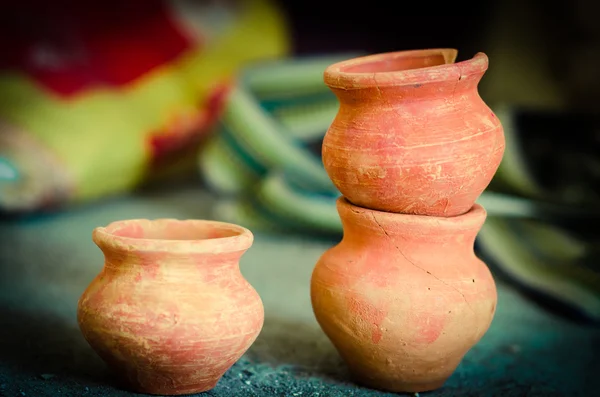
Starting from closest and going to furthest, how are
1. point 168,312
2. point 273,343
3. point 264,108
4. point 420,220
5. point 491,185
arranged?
point 168,312 → point 420,220 → point 273,343 → point 491,185 → point 264,108

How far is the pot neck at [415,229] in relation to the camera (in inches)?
65.8

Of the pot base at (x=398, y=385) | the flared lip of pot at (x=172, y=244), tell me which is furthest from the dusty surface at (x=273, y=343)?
the flared lip of pot at (x=172, y=244)

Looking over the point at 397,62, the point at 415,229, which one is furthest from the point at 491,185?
the point at 415,229

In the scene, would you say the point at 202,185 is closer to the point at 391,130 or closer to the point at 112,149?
the point at 112,149

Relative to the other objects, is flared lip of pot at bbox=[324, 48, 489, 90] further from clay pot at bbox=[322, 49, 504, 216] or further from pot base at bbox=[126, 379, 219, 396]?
pot base at bbox=[126, 379, 219, 396]

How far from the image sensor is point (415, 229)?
1674 millimetres

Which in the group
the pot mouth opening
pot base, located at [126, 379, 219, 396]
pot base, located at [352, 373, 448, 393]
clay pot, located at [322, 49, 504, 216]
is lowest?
pot base, located at [352, 373, 448, 393]

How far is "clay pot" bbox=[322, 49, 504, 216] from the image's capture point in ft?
5.34

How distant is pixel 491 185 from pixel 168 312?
1654 millimetres

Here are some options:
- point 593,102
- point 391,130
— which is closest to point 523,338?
point 391,130

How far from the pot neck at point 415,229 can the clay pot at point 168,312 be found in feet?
0.82

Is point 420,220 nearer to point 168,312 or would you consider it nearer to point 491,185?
point 168,312

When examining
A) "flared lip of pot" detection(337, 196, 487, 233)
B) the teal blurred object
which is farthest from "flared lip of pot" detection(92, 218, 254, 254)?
the teal blurred object

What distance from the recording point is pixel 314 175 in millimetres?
3115
